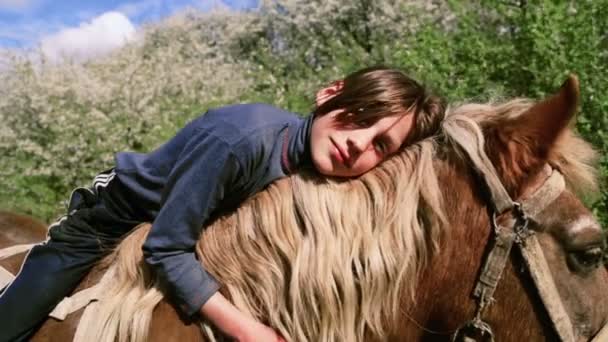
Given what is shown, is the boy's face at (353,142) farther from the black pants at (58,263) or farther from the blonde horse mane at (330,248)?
the black pants at (58,263)

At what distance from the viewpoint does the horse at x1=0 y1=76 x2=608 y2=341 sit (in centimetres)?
177

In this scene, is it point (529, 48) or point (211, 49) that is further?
point (211, 49)

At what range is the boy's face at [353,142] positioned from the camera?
1.86 metres

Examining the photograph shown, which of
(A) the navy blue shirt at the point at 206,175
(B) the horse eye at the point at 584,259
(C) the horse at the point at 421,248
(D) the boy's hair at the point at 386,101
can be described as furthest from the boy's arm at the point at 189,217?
(B) the horse eye at the point at 584,259

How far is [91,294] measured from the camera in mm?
2035

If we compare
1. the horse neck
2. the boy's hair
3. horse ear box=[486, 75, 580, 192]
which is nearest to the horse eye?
the horse neck

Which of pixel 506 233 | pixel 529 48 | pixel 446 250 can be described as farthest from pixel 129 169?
pixel 529 48

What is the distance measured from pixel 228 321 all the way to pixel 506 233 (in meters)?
0.84

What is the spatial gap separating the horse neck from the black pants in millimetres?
1008

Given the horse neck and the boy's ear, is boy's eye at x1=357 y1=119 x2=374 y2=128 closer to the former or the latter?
the boy's ear

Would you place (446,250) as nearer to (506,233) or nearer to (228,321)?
(506,233)

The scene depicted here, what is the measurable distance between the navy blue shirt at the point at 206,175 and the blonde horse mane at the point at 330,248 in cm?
7

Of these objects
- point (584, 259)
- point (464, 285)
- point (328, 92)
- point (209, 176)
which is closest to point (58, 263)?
point (209, 176)

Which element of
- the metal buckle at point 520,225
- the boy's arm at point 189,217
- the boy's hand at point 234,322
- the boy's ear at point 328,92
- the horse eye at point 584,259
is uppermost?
the boy's ear at point 328,92
